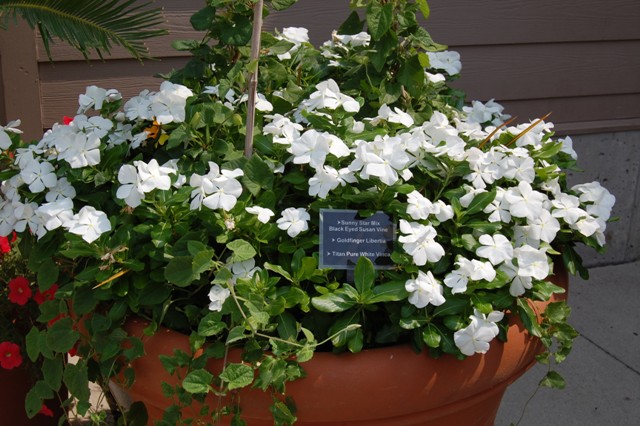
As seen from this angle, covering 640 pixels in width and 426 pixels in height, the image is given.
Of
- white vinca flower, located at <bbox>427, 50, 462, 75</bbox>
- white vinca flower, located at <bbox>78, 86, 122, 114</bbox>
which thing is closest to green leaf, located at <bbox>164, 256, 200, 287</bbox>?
white vinca flower, located at <bbox>78, 86, 122, 114</bbox>

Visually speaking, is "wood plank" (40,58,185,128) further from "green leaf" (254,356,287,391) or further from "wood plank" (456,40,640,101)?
"green leaf" (254,356,287,391)

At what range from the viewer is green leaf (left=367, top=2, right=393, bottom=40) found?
1795 mm

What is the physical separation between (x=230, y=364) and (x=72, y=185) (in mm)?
617

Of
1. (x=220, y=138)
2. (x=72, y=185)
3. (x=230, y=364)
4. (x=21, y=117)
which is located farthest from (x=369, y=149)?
(x=21, y=117)

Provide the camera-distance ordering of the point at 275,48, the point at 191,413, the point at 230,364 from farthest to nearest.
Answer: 1. the point at 275,48
2. the point at 191,413
3. the point at 230,364

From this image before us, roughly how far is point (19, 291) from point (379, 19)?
104 cm

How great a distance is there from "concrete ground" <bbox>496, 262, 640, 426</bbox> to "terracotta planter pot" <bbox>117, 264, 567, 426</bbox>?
2.49 feet

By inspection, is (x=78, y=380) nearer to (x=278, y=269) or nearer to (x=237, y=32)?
(x=278, y=269)

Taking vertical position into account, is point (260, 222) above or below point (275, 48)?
below

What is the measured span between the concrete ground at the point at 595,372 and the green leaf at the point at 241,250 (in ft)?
3.69

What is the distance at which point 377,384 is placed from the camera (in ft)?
4.76

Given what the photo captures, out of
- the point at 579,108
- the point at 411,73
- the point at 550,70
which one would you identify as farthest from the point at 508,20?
the point at 411,73

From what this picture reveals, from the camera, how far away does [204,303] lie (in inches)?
63.6

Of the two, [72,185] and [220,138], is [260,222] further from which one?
[72,185]
